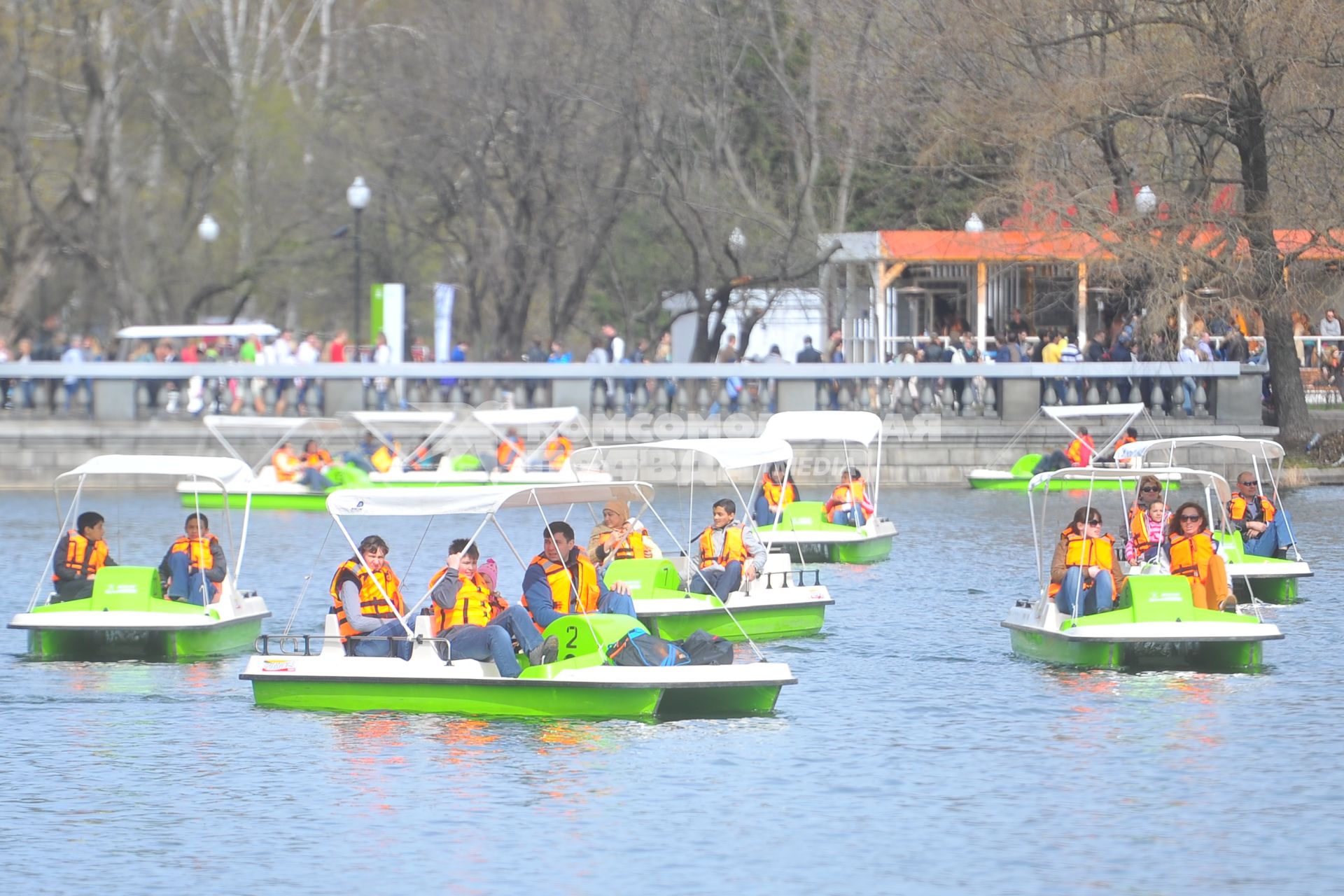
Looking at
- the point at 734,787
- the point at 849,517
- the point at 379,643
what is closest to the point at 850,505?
the point at 849,517

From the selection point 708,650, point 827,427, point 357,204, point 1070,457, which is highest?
point 357,204

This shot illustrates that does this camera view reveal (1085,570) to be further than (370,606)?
Yes

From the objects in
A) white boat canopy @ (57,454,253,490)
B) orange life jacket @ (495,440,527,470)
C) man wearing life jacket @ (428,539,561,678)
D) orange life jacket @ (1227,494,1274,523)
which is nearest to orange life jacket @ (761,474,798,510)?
orange life jacket @ (1227,494,1274,523)

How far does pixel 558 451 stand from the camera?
3862 centimetres

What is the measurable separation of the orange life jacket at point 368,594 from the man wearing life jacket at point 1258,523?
34.2 feet

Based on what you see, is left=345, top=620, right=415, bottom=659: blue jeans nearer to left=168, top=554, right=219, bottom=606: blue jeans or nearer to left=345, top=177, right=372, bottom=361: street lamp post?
left=168, top=554, right=219, bottom=606: blue jeans

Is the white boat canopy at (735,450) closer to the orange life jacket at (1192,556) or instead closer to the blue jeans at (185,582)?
the blue jeans at (185,582)

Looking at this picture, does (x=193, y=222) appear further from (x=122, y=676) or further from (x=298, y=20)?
(x=122, y=676)

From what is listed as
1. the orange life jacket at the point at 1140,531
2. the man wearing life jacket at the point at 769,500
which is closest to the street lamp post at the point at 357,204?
the man wearing life jacket at the point at 769,500

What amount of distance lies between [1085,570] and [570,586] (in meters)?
4.58

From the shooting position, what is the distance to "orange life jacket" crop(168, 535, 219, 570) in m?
20.6

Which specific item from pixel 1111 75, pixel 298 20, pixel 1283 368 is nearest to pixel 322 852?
pixel 1111 75

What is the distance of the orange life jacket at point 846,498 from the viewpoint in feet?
93.0

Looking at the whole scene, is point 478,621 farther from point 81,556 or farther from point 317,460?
point 317,460
